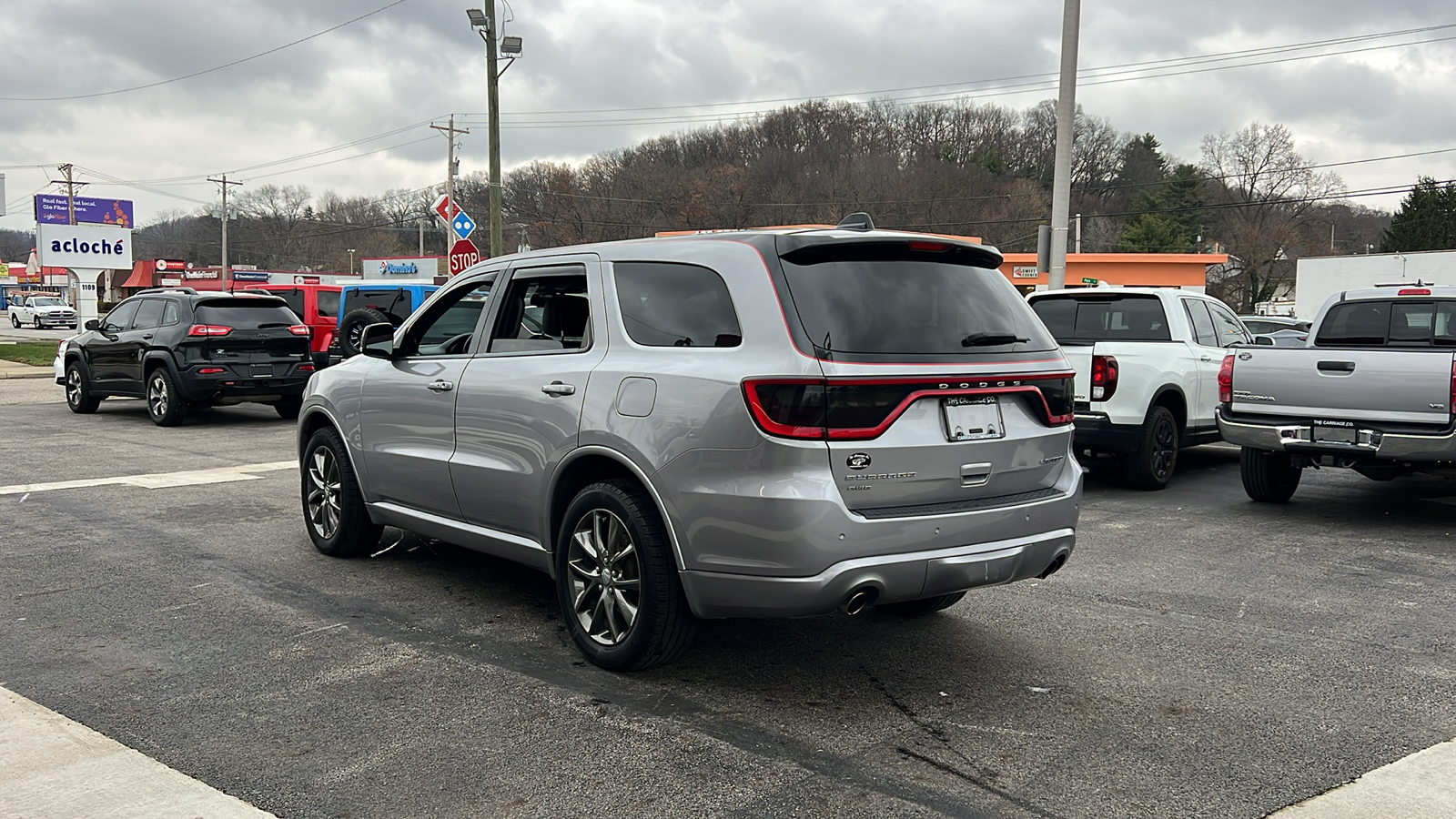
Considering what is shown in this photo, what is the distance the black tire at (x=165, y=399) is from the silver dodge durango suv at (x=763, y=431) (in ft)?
34.3

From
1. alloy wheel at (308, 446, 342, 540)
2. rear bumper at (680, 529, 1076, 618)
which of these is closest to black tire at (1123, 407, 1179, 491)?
rear bumper at (680, 529, 1076, 618)

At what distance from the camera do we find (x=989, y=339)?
459cm

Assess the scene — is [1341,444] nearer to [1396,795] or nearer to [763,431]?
[1396,795]

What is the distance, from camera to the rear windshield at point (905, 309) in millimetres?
4207

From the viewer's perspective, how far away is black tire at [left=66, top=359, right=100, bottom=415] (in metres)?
15.8

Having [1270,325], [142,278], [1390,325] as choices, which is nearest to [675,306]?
[1390,325]

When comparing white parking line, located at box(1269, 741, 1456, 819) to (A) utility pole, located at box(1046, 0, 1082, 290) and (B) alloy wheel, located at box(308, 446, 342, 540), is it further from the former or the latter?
(A) utility pole, located at box(1046, 0, 1082, 290)

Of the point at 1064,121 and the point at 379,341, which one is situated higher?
the point at 1064,121

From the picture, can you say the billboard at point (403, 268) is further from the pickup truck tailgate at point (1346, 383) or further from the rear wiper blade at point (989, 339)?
the rear wiper blade at point (989, 339)

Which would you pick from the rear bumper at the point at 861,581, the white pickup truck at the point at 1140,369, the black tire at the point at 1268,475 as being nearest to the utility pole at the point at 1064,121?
the white pickup truck at the point at 1140,369

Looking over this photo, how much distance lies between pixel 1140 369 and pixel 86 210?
5959 centimetres

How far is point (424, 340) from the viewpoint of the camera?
20.2 ft

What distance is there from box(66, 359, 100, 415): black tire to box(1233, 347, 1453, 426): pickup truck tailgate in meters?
14.6

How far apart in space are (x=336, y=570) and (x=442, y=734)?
9.16 feet
